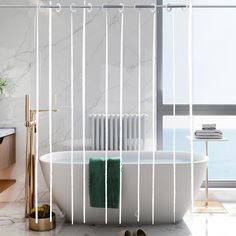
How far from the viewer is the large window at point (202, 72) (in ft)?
18.3

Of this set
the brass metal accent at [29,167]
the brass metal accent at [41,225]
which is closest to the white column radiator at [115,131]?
the brass metal accent at [29,167]

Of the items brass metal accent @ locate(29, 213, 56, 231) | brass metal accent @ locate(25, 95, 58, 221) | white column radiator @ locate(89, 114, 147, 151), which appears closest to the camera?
brass metal accent @ locate(29, 213, 56, 231)

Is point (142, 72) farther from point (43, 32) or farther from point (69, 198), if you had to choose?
point (69, 198)

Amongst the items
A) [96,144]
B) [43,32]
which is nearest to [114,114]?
[96,144]

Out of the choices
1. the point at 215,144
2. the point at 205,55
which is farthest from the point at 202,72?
the point at 215,144

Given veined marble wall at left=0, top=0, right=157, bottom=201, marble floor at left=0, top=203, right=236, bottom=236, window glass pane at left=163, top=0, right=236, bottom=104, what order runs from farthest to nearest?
window glass pane at left=163, top=0, right=236, bottom=104
veined marble wall at left=0, top=0, right=157, bottom=201
marble floor at left=0, top=203, right=236, bottom=236

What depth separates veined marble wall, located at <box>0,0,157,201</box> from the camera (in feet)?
17.9

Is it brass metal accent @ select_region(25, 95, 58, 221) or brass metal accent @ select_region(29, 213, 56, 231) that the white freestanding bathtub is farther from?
brass metal accent @ select_region(25, 95, 58, 221)

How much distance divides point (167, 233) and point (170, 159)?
1.00 metres

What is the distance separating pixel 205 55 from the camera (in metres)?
5.65

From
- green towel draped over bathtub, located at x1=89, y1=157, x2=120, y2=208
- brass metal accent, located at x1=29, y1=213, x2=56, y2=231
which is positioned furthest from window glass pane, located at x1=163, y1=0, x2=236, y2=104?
brass metal accent, located at x1=29, y1=213, x2=56, y2=231

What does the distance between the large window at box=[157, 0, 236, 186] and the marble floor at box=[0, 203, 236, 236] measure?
101cm

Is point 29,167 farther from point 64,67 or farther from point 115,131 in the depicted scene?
point 64,67

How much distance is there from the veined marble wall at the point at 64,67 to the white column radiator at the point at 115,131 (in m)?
0.13
